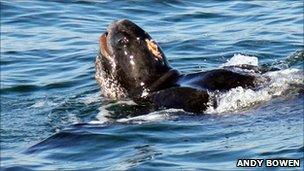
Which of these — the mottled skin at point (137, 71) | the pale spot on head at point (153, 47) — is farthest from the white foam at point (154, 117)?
the pale spot on head at point (153, 47)

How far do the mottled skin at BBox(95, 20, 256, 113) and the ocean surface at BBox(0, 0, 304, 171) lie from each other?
21 centimetres

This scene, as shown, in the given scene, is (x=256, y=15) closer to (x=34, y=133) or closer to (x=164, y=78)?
(x=164, y=78)

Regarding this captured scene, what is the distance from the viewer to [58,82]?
11828 millimetres

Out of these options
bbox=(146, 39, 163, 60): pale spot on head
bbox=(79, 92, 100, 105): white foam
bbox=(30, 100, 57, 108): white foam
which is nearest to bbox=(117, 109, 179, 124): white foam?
bbox=(146, 39, 163, 60): pale spot on head

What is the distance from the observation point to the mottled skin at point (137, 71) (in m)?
9.17

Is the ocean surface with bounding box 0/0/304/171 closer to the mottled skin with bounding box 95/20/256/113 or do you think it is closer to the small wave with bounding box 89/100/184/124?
the small wave with bounding box 89/100/184/124

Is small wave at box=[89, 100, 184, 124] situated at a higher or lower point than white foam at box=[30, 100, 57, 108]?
higher

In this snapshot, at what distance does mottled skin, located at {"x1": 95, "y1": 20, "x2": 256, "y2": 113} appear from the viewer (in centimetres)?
917

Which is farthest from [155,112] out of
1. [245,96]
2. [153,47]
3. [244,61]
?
[244,61]

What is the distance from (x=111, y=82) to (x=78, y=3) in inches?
295

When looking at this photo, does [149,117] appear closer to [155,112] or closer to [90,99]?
[155,112]

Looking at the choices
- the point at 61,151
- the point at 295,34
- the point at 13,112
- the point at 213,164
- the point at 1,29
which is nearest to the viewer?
the point at 213,164

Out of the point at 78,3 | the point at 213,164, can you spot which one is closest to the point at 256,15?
the point at 78,3

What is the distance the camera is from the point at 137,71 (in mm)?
9586
